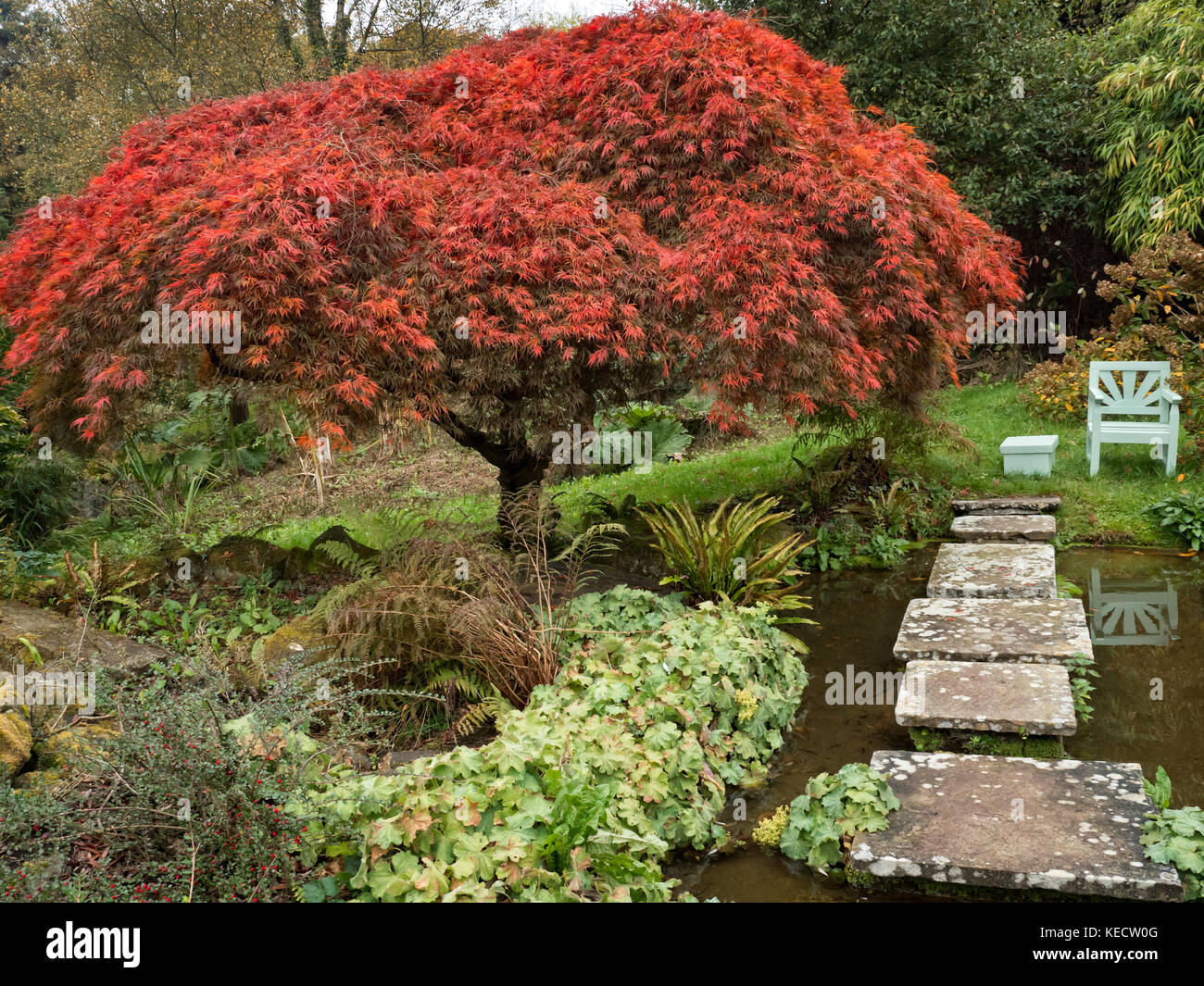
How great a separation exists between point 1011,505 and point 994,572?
70.3 inches

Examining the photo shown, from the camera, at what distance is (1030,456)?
7418 mm

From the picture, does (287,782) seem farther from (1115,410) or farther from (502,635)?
(1115,410)

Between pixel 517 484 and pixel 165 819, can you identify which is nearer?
pixel 165 819

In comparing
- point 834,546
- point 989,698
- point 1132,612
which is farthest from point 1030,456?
point 989,698

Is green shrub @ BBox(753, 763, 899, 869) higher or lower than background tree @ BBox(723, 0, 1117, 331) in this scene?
lower

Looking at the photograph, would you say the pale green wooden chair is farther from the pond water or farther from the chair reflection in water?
the chair reflection in water

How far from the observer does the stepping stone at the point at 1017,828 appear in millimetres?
2678

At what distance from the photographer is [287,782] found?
266 centimetres

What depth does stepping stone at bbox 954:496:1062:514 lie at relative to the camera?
22.3 feet

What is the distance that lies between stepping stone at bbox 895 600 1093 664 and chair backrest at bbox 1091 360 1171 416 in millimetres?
3356

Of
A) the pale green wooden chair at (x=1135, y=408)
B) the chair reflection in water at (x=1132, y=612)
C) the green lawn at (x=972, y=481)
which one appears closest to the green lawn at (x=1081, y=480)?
the green lawn at (x=972, y=481)

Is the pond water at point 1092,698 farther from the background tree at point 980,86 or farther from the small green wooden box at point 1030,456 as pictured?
the background tree at point 980,86

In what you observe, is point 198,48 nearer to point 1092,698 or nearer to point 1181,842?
point 1092,698

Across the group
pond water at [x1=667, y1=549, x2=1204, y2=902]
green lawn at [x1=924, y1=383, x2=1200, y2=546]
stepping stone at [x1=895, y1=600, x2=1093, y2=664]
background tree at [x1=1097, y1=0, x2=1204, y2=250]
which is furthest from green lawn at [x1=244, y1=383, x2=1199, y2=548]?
Result: background tree at [x1=1097, y1=0, x2=1204, y2=250]
